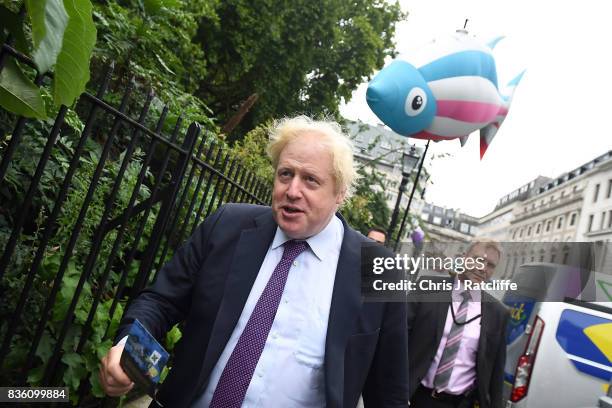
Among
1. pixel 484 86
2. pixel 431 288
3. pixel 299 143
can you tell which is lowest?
pixel 431 288

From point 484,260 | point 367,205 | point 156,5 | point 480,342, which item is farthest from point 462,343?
point 367,205

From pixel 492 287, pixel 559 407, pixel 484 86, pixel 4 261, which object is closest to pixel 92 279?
pixel 4 261

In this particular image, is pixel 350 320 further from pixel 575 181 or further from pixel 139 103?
pixel 575 181

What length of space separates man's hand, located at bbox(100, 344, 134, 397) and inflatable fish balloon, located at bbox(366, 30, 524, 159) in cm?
493

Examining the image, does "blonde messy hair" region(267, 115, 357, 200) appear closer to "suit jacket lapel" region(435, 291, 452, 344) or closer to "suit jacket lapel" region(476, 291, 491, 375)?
"suit jacket lapel" region(435, 291, 452, 344)

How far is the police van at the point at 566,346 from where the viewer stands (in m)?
4.76

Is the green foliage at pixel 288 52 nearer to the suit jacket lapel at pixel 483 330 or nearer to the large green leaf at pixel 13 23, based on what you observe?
the suit jacket lapel at pixel 483 330

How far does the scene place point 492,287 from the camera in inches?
150

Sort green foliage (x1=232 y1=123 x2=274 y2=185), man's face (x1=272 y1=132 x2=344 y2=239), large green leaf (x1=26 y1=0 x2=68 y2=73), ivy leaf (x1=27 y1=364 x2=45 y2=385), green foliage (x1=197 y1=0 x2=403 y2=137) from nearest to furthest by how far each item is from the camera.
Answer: large green leaf (x1=26 y1=0 x2=68 y2=73), man's face (x1=272 y1=132 x2=344 y2=239), ivy leaf (x1=27 y1=364 x2=45 y2=385), green foliage (x1=232 y1=123 x2=274 y2=185), green foliage (x1=197 y1=0 x2=403 y2=137)

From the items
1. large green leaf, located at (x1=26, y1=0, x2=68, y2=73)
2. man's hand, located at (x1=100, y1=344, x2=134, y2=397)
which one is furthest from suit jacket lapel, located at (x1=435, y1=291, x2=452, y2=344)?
large green leaf, located at (x1=26, y1=0, x2=68, y2=73)

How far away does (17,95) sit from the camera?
100 cm

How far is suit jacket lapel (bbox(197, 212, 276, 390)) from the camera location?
173cm

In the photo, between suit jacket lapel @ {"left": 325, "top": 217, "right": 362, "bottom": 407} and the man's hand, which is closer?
the man's hand

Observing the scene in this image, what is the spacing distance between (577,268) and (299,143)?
13.9 feet
